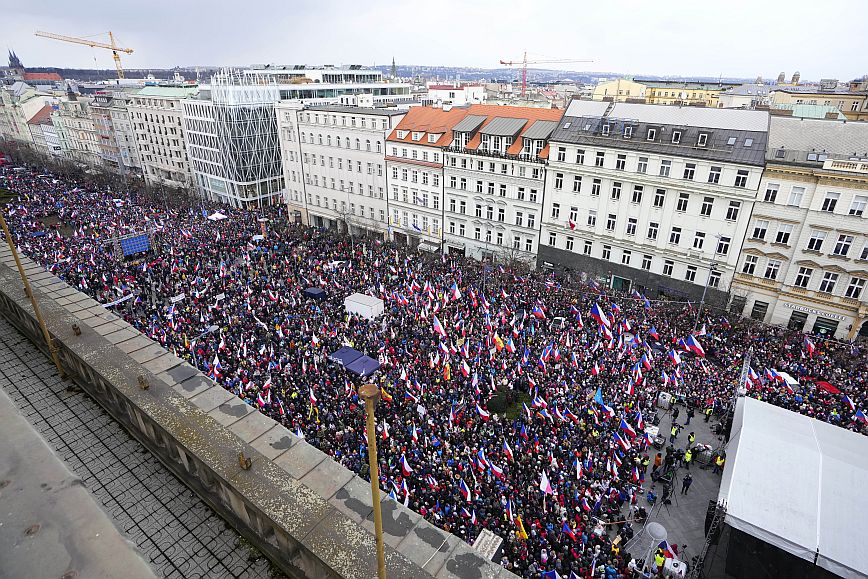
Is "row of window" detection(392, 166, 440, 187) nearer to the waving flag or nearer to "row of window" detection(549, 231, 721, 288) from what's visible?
"row of window" detection(549, 231, 721, 288)

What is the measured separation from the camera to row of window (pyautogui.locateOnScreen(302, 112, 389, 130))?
181 ft

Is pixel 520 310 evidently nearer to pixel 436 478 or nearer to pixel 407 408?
pixel 407 408

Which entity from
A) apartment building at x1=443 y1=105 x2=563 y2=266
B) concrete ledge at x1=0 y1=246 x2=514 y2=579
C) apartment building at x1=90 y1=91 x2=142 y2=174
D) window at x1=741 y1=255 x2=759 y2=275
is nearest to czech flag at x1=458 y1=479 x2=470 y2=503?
concrete ledge at x1=0 y1=246 x2=514 y2=579

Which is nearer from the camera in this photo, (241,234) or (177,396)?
(177,396)

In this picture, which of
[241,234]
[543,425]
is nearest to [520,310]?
[543,425]

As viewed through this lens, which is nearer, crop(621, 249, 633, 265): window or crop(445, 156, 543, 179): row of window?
crop(621, 249, 633, 265): window

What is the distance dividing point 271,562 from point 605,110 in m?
43.9

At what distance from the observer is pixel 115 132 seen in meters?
94.9

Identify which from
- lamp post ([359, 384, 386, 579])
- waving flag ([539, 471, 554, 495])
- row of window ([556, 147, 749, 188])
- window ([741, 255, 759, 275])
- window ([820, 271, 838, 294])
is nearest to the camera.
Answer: lamp post ([359, 384, 386, 579])

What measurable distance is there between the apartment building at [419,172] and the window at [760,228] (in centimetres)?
2901

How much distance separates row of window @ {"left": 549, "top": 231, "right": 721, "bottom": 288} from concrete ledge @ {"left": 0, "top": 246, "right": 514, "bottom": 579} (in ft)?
120

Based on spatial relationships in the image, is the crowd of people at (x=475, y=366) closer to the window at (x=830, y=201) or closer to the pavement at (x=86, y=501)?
the pavement at (x=86, y=501)

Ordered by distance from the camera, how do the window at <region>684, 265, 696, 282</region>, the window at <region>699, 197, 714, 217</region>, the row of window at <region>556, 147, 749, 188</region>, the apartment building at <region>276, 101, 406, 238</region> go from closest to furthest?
1. the row of window at <region>556, 147, 749, 188</region>
2. the window at <region>699, 197, 714, 217</region>
3. the window at <region>684, 265, 696, 282</region>
4. the apartment building at <region>276, 101, 406, 238</region>

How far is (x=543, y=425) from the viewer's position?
2511 cm
